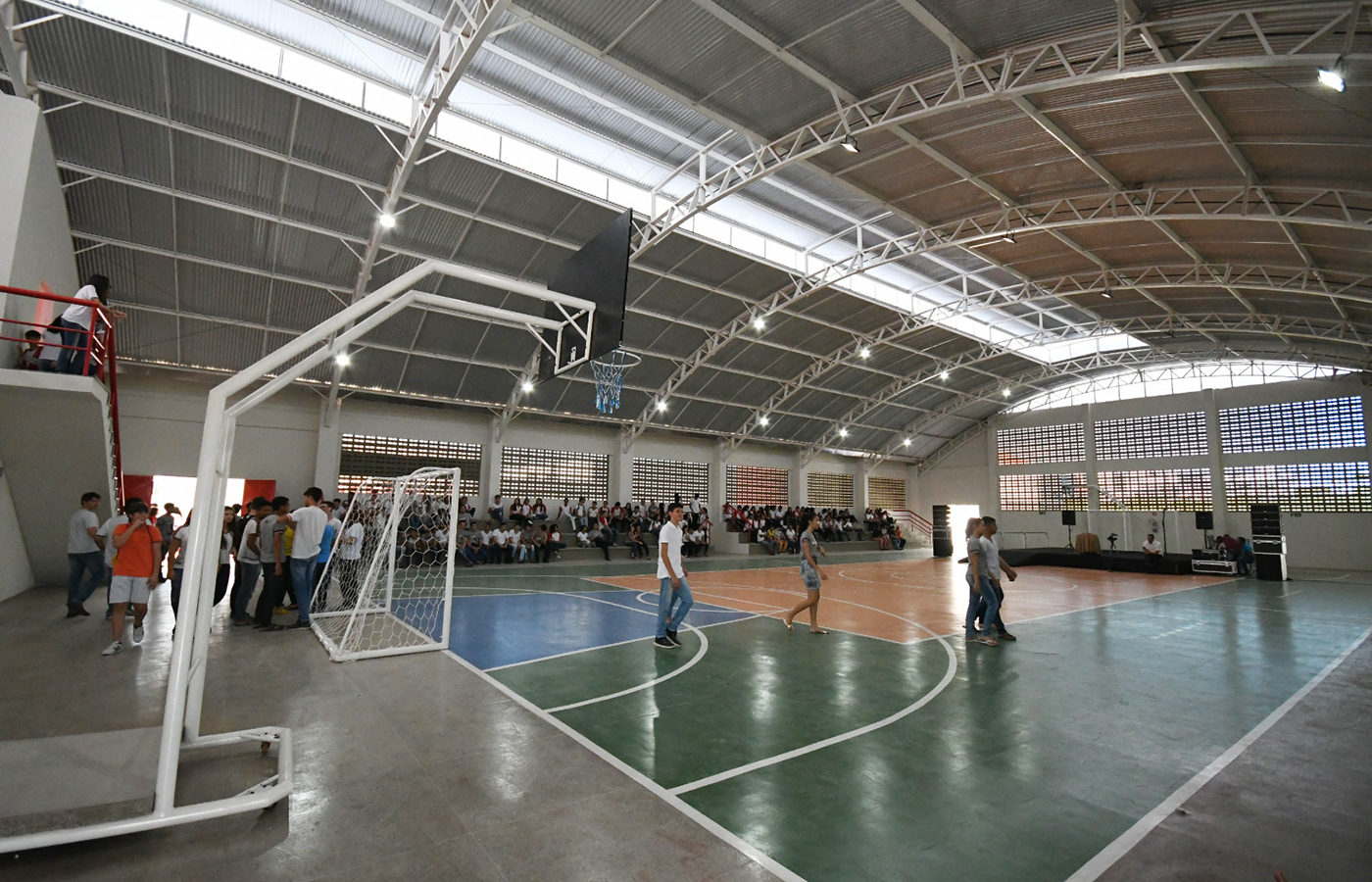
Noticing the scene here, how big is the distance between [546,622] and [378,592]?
6134mm

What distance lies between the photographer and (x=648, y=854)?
11.3 ft

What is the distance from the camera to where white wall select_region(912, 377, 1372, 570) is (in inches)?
1062

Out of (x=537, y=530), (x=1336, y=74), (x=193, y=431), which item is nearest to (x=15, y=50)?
(x=193, y=431)

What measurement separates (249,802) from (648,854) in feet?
8.07

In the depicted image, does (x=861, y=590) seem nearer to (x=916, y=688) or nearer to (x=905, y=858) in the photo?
(x=916, y=688)

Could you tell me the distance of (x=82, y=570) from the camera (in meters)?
9.48

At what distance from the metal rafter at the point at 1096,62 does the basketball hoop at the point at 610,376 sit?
6.55 m

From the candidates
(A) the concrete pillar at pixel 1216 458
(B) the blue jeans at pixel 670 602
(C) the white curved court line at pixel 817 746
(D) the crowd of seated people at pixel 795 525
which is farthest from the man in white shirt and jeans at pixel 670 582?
(A) the concrete pillar at pixel 1216 458

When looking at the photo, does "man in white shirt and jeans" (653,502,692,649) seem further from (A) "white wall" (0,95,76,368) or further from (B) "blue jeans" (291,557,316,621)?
(A) "white wall" (0,95,76,368)

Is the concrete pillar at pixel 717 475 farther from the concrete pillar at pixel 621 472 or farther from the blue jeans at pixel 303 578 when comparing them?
the blue jeans at pixel 303 578

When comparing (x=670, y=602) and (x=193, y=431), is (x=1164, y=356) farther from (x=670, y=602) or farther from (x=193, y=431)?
(x=193, y=431)

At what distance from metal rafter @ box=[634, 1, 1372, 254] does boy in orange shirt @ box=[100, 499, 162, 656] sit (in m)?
13.0

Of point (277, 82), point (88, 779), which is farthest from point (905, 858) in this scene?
point (277, 82)

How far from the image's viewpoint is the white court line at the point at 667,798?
11.0 feet
